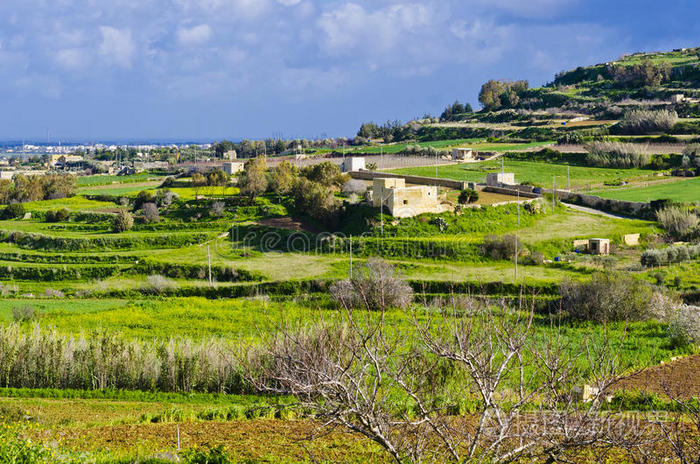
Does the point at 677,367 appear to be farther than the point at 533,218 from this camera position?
No

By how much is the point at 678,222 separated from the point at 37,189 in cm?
4628

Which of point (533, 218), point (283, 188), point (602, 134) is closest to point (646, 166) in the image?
point (602, 134)

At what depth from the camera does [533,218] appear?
38.2m

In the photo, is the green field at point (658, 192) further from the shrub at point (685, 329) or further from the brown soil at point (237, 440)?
the brown soil at point (237, 440)

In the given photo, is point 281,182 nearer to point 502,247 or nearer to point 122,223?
point 122,223

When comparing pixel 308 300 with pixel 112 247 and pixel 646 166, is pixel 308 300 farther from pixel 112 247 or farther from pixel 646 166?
pixel 646 166

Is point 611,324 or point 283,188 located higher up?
point 283,188

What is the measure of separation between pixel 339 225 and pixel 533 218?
10.1m

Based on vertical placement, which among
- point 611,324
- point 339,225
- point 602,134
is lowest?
point 611,324

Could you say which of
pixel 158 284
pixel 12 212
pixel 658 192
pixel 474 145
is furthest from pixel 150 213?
pixel 474 145

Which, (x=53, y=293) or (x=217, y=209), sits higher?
(x=217, y=209)

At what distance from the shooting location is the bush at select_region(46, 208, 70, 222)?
4709 centimetres

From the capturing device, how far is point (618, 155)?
55.6 metres

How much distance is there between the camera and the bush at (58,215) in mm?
47094
